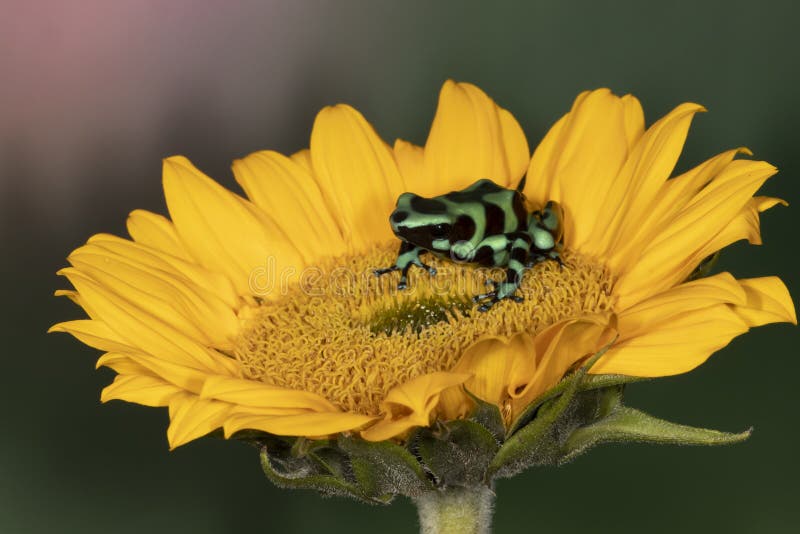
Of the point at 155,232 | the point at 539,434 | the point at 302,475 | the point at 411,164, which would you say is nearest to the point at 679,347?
the point at 539,434

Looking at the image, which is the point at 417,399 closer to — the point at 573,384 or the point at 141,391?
the point at 573,384

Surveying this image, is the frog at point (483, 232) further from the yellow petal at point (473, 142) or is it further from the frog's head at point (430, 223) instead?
the yellow petal at point (473, 142)

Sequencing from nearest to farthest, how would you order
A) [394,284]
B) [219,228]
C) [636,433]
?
[636,433] → [394,284] → [219,228]

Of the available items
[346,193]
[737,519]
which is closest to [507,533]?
Result: [737,519]

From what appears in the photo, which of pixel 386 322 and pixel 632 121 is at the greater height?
pixel 632 121

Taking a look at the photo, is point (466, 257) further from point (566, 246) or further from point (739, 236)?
point (739, 236)

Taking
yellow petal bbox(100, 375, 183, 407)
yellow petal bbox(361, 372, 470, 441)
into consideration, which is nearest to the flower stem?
yellow petal bbox(361, 372, 470, 441)

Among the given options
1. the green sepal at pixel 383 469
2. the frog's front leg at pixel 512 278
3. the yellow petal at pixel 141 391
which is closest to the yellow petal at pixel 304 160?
the frog's front leg at pixel 512 278
